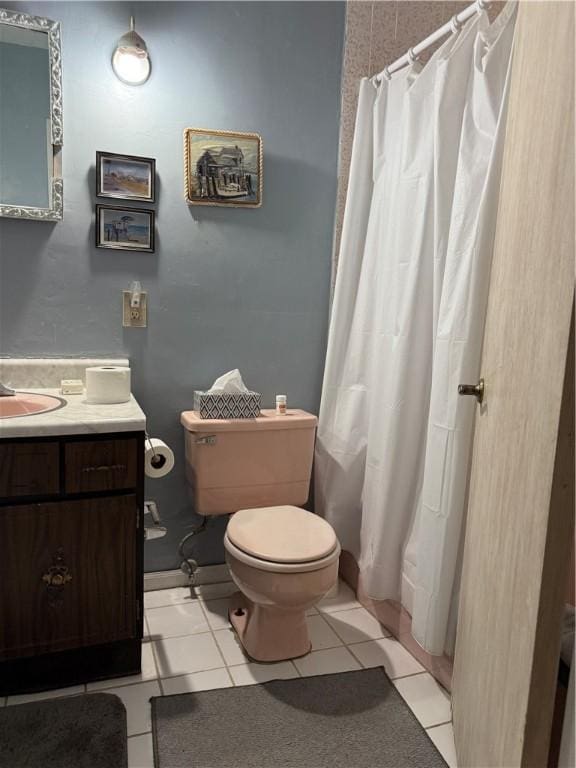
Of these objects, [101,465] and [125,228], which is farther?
[125,228]

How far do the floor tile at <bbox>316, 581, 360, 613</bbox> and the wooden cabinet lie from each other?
0.77m

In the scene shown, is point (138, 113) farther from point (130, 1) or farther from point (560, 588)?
point (560, 588)

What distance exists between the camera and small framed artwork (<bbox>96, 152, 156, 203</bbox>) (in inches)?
76.5

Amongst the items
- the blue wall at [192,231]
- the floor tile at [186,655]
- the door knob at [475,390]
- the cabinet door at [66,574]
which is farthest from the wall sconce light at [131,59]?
the floor tile at [186,655]

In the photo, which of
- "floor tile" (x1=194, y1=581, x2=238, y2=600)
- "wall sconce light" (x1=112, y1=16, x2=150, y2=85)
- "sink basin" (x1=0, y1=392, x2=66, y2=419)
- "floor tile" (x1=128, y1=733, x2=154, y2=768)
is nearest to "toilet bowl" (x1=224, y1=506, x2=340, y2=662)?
"floor tile" (x1=194, y1=581, x2=238, y2=600)

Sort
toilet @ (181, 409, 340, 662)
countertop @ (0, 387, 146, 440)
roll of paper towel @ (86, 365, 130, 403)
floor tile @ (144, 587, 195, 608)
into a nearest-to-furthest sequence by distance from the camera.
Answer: countertop @ (0, 387, 146, 440)
toilet @ (181, 409, 340, 662)
roll of paper towel @ (86, 365, 130, 403)
floor tile @ (144, 587, 195, 608)

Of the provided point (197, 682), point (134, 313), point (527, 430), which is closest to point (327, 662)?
point (197, 682)

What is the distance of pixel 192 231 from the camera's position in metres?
2.11

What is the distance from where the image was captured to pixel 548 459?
947 mm

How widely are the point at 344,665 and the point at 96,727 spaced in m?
→ 0.77

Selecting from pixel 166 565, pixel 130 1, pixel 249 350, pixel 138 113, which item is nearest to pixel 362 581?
pixel 166 565

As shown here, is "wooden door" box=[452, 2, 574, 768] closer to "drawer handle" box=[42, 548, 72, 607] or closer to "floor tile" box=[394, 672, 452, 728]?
"floor tile" box=[394, 672, 452, 728]

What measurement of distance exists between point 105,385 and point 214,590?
3.22ft

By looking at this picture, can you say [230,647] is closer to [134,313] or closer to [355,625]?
[355,625]
